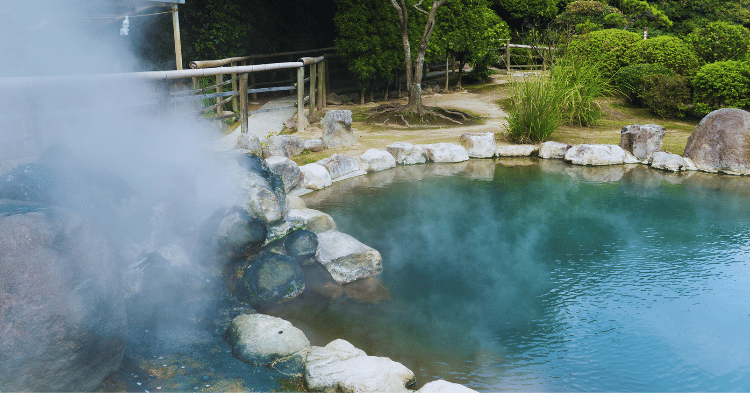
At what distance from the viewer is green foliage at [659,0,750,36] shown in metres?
13.6

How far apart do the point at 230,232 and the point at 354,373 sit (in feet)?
4.67

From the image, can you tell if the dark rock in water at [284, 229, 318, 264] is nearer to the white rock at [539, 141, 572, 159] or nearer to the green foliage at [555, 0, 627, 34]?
the white rock at [539, 141, 572, 159]

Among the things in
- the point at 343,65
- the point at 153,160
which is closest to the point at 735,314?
the point at 153,160

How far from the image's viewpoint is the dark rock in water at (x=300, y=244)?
4238 mm

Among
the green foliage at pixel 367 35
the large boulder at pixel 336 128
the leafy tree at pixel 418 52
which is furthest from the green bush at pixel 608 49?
the large boulder at pixel 336 128

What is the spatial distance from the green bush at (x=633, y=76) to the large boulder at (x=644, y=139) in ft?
10.2

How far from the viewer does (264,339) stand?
3.17 metres

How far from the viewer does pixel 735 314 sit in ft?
12.3

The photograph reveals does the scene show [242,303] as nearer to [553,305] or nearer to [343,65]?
[553,305]

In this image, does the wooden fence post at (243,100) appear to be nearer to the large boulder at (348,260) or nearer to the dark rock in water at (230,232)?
the large boulder at (348,260)

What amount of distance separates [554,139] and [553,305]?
5049 millimetres

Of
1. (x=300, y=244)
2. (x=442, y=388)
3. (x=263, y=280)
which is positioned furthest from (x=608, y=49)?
(x=442, y=388)

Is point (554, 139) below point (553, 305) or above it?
above

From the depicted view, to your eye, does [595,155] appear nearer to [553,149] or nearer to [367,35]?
[553,149]
